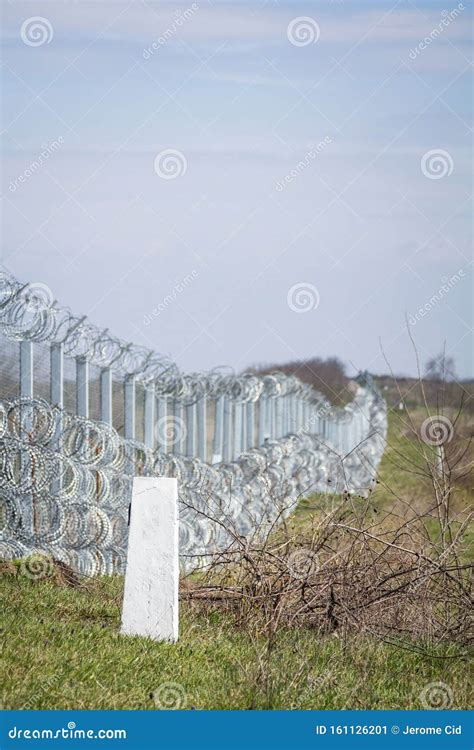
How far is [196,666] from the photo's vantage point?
7418 millimetres

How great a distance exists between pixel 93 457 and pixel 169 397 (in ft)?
17.6

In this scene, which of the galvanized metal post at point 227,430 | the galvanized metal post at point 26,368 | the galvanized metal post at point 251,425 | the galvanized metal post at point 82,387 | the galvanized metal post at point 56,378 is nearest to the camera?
the galvanized metal post at point 26,368

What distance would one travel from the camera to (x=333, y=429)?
44.2 m

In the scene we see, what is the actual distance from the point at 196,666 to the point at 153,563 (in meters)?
0.92

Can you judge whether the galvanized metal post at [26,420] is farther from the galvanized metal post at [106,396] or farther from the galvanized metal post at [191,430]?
the galvanized metal post at [191,430]

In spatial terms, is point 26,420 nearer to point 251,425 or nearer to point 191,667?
point 191,667

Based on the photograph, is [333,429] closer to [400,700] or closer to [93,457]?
[93,457]

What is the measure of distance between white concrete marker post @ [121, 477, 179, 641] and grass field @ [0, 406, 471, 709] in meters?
0.19

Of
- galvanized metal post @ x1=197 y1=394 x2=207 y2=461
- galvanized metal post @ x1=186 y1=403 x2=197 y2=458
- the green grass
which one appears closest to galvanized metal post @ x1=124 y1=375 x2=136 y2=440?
galvanized metal post @ x1=186 y1=403 x2=197 y2=458

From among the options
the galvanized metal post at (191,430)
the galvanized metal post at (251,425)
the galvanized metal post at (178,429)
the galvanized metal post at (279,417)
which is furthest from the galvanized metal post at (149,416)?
the galvanized metal post at (279,417)

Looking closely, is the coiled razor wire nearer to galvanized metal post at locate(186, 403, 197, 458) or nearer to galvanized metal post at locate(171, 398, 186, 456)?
galvanized metal post at locate(171, 398, 186, 456)

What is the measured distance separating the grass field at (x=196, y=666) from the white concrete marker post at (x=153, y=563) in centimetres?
19

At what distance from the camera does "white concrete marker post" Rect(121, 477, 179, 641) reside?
806cm

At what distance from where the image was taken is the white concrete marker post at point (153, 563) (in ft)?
26.5
